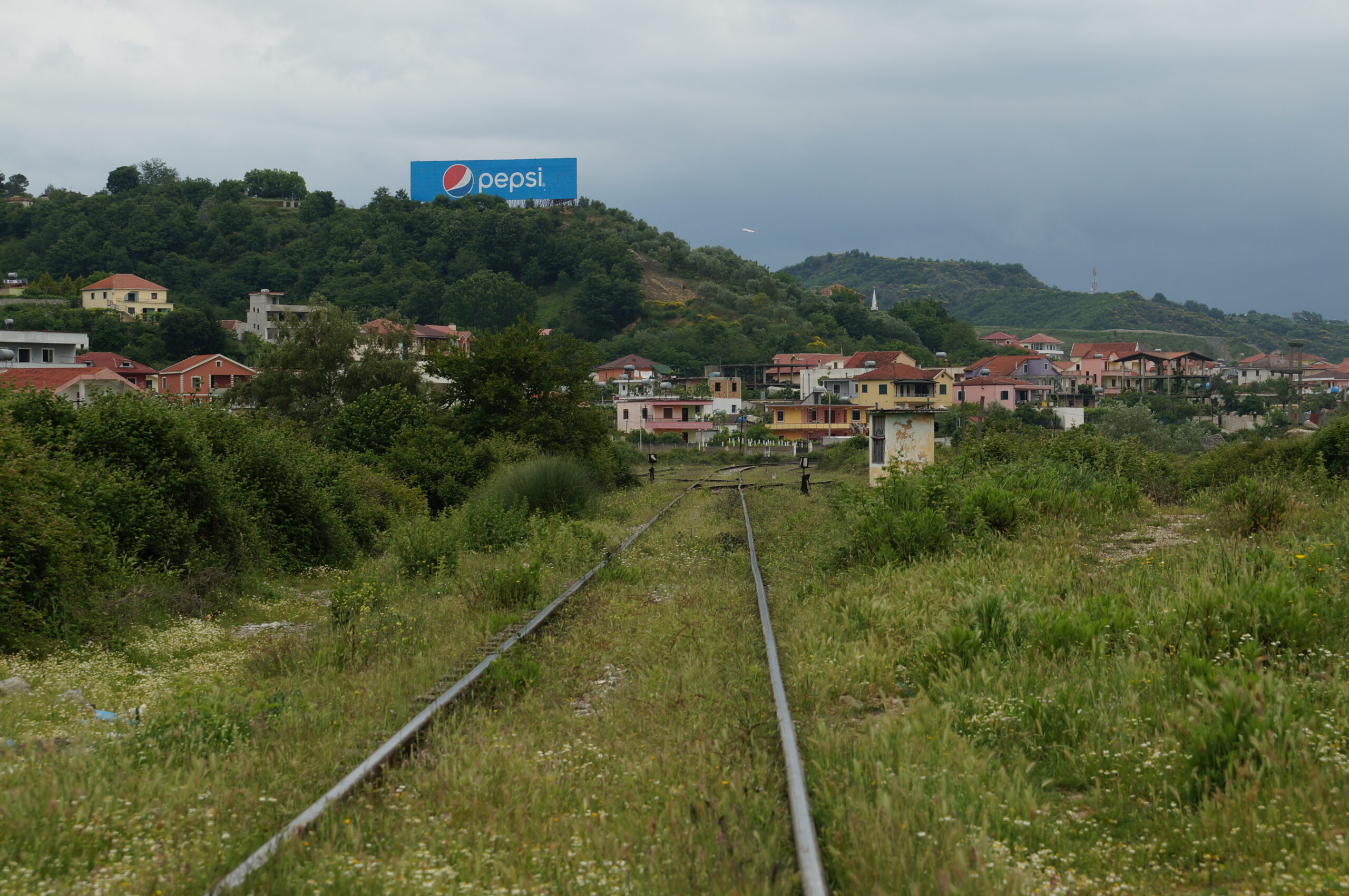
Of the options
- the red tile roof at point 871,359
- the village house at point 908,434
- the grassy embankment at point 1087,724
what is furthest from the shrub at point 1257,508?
the red tile roof at point 871,359

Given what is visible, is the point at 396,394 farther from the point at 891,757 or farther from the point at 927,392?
the point at 927,392

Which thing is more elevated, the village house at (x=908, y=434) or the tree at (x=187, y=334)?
the tree at (x=187, y=334)

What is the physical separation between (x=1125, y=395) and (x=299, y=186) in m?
157

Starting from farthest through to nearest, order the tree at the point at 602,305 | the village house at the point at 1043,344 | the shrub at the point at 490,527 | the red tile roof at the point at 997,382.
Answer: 1. the village house at the point at 1043,344
2. the tree at the point at 602,305
3. the red tile roof at the point at 997,382
4. the shrub at the point at 490,527

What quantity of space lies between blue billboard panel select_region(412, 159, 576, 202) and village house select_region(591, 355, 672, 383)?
2626 cm

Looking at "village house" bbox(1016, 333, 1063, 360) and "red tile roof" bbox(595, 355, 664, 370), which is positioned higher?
"village house" bbox(1016, 333, 1063, 360)

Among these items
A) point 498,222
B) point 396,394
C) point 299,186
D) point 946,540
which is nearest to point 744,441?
point 396,394

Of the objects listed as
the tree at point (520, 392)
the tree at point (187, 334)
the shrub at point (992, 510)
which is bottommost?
the shrub at point (992, 510)

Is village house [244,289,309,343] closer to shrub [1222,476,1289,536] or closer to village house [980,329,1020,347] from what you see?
village house [980,329,1020,347]

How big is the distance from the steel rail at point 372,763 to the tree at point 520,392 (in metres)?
19.6

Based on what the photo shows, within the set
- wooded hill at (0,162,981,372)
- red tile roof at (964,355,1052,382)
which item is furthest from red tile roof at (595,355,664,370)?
red tile roof at (964,355,1052,382)

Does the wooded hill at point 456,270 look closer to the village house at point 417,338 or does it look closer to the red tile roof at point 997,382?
the red tile roof at point 997,382

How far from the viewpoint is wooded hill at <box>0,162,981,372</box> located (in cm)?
12975

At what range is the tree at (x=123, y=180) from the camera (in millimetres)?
177500
